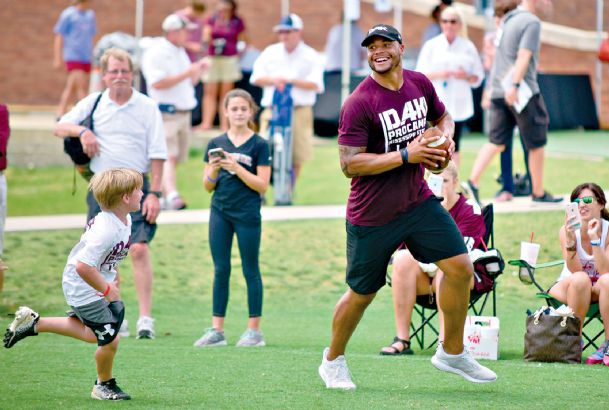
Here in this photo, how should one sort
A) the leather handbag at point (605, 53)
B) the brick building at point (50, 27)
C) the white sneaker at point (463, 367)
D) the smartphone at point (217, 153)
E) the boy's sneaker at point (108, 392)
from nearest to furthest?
the boy's sneaker at point (108, 392)
the white sneaker at point (463, 367)
the smartphone at point (217, 153)
the leather handbag at point (605, 53)
the brick building at point (50, 27)

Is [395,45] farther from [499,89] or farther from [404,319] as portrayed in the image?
[499,89]

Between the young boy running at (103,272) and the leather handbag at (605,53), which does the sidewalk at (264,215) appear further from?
the young boy running at (103,272)

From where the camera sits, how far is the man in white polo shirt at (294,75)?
14648mm

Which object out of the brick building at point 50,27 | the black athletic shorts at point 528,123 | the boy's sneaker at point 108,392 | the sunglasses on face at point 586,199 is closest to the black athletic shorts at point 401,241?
the boy's sneaker at point 108,392

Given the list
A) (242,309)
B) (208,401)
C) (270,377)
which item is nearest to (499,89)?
(242,309)

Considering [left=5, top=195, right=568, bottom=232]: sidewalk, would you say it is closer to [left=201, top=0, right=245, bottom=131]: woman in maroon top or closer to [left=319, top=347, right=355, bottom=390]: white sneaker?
[left=201, top=0, right=245, bottom=131]: woman in maroon top

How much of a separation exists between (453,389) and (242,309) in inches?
177

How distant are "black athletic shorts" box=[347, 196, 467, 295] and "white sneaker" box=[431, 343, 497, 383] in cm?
56

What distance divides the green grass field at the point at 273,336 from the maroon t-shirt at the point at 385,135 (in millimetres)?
1050

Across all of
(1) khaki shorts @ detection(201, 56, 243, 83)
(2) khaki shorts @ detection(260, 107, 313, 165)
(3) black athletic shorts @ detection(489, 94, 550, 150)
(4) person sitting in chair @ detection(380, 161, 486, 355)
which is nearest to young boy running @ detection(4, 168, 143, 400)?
(4) person sitting in chair @ detection(380, 161, 486, 355)

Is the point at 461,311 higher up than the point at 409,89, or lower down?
lower down

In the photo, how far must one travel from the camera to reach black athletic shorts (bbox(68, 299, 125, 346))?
6.77 meters

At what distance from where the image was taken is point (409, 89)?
269 inches

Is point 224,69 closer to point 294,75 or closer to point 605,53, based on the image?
Answer: point 294,75
